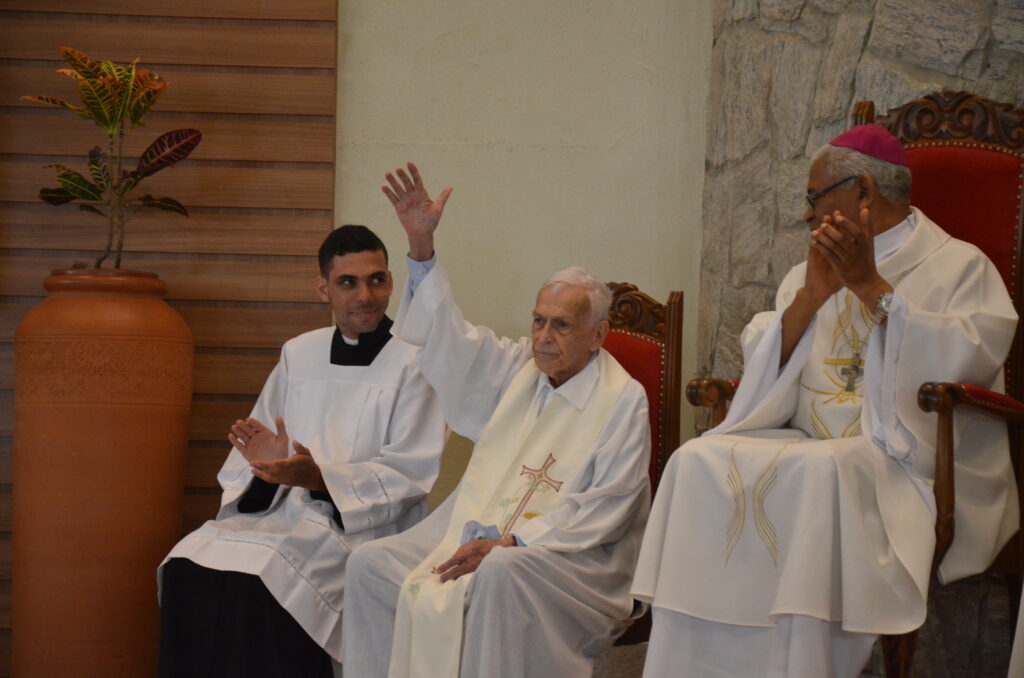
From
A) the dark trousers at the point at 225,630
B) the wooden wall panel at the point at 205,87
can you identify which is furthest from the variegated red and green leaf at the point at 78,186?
the dark trousers at the point at 225,630

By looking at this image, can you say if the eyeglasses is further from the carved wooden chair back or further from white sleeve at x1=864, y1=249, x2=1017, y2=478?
the carved wooden chair back

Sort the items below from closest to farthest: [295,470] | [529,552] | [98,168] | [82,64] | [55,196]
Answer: [529,552] → [295,470] → [82,64] → [98,168] → [55,196]

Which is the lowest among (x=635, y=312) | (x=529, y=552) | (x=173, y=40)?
(x=529, y=552)

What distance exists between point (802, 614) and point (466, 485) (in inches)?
58.0

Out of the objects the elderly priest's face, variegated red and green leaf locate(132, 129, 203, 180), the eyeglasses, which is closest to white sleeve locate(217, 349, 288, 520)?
variegated red and green leaf locate(132, 129, 203, 180)

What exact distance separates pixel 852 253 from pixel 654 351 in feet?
4.00

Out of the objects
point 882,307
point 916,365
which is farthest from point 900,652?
point 882,307

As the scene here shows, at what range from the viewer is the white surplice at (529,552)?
11.9 feet

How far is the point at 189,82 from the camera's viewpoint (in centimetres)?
564

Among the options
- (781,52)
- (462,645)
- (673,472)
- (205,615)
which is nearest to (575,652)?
(462,645)

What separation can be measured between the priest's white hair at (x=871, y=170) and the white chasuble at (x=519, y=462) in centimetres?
102

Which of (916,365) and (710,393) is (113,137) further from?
(916,365)

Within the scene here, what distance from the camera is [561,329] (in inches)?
167

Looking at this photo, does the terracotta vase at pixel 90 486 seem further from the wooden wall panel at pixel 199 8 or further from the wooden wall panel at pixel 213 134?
the wooden wall panel at pixel 199 8
